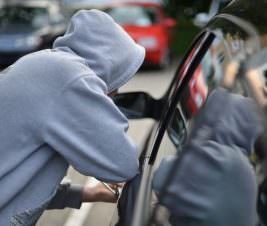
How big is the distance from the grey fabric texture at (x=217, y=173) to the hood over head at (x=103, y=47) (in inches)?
17.8

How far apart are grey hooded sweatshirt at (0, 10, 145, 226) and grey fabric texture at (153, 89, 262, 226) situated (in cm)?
28

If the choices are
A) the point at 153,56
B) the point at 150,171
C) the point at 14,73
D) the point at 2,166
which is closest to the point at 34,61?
the point at 14,73

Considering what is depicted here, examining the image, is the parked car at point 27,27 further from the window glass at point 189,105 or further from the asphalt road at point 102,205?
the window glass at point 189,105

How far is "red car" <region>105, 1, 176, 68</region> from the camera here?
45.8 ft

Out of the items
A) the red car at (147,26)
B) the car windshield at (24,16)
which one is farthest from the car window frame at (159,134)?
the car windshield at (24,16)

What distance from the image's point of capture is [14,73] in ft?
6.82

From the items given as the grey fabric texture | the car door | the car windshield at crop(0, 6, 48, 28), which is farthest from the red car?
the grey fabric texture

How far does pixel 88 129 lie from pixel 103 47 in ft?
1.05

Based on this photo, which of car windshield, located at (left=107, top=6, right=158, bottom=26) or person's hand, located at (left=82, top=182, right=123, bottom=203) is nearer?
person's hand, located at (left=82, top=182, right=123, bottom=203)

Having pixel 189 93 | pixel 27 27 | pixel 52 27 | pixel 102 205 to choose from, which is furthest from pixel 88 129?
pixel 52 27

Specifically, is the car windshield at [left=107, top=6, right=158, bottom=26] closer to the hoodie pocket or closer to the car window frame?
the car window frame

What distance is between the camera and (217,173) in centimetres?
183

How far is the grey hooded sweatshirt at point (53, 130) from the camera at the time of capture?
200 centimetres

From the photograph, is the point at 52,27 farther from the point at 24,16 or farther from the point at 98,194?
the point at 98,194
